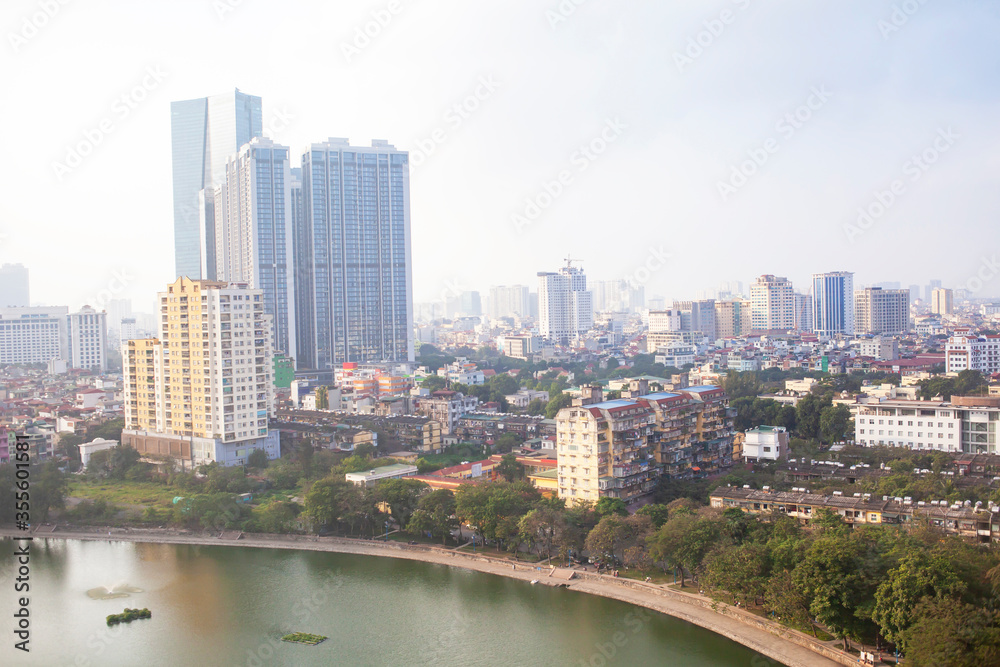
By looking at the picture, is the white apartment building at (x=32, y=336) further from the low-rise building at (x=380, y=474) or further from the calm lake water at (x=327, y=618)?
the calm lake water at (x=327, y=618)

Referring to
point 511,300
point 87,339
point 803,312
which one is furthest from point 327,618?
point 511,300

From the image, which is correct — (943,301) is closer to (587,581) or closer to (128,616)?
(587,581)

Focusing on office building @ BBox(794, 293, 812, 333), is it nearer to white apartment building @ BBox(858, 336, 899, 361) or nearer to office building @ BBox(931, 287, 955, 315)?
office building @ BBox(931, 287, 955, 315)

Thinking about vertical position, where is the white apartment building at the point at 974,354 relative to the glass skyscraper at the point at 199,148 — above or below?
below

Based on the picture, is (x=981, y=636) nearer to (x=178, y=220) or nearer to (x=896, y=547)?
(x=896, y=547)

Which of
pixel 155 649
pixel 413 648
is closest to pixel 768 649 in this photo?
pixel 413 648

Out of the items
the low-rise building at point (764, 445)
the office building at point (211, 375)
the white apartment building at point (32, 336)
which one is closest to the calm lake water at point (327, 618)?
the office building at point (211, 375)

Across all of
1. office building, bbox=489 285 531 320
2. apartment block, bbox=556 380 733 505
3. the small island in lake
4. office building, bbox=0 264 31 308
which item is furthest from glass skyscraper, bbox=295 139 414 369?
office building, bbox=489 285 531 320
